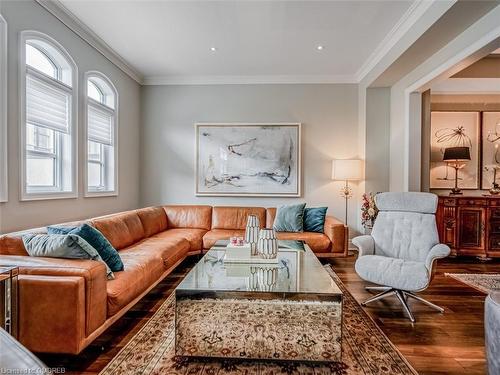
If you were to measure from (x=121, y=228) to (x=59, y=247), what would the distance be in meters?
1.36

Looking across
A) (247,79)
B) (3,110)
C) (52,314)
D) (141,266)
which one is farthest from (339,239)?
(3,110)

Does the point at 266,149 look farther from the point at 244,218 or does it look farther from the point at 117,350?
the point at 117,350

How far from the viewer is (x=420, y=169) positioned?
4059 mm

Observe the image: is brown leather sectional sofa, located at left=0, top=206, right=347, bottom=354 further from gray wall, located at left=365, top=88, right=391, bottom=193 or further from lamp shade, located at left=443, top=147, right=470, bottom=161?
lamp shade, located at left=443, top=147, right=470, bottom=161

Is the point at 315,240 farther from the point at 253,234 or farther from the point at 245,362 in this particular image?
the point at 245,362

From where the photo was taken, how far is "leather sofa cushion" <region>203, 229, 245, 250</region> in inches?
158

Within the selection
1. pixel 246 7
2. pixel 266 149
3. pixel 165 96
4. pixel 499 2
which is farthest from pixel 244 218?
pixel 499 2

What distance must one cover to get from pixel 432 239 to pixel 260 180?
2.69 m

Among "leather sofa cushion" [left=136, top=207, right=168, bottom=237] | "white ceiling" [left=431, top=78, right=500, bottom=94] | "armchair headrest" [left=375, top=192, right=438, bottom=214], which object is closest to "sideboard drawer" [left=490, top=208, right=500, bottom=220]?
"white ceiling" [left=431, top=78, right=500, bottom=94]

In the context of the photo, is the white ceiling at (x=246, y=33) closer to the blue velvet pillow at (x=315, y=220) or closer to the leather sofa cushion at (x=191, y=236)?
the blue velvet pillow at (x=315, y=220)

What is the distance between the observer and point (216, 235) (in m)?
4.11

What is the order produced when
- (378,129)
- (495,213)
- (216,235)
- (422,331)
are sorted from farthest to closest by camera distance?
(378,129)
(495,213)
(216,235)
(422,331)

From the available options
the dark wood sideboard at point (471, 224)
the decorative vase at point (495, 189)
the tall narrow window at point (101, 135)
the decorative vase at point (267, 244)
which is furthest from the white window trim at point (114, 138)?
the decorative vase at point (495, 189)

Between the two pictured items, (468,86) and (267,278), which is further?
(468,86)
